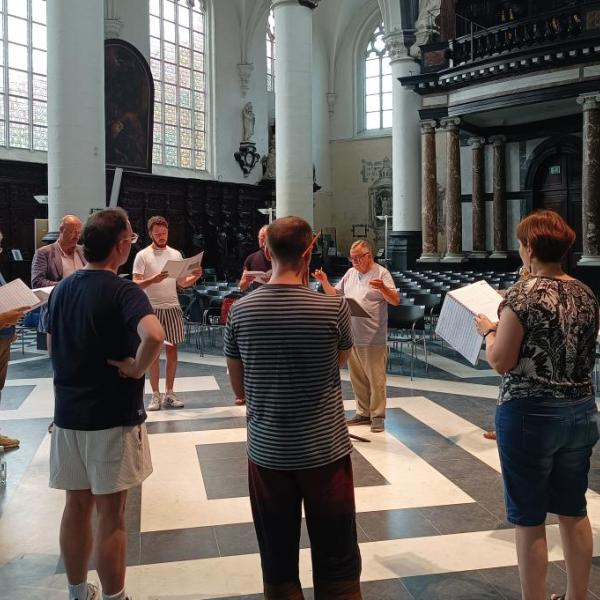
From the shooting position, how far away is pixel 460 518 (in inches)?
162

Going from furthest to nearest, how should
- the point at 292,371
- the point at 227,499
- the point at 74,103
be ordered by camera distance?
1. the point at 74,103
2. the point at 227,499
3. the point at 292,371

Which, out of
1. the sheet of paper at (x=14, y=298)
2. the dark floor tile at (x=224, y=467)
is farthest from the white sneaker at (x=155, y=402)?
the sheet of paper at (x=14, y=298)

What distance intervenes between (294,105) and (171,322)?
7.88 metres

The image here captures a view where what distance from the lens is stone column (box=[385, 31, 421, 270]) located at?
2036cm

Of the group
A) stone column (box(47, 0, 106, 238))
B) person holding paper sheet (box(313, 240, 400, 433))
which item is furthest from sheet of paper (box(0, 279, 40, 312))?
stone column (box(47, 0, 106, 238))

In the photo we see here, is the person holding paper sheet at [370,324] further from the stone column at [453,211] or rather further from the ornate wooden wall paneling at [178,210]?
the stone column at [453,211]

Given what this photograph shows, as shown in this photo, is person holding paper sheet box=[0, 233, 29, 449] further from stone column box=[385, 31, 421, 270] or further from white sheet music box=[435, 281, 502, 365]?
stone column box=[385, 31, 421, 270]

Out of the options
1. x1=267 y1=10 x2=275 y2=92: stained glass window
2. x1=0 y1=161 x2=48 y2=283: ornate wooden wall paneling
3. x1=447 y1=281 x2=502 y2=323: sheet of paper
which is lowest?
x1=447 y1=281 x2=502 y2=323: sheet of paper

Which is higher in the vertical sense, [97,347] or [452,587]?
[97,347]

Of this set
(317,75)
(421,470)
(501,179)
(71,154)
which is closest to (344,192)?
(317,75)

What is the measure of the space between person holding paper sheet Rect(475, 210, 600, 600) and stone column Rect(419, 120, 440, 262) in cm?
1706

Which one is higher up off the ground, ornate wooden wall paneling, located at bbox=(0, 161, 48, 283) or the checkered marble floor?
ornate wooden wall paneling, located at bbox=(0, 161, 48, 283)

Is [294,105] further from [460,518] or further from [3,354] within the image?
[460,518]

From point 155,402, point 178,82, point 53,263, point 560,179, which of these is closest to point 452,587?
point 53,263
